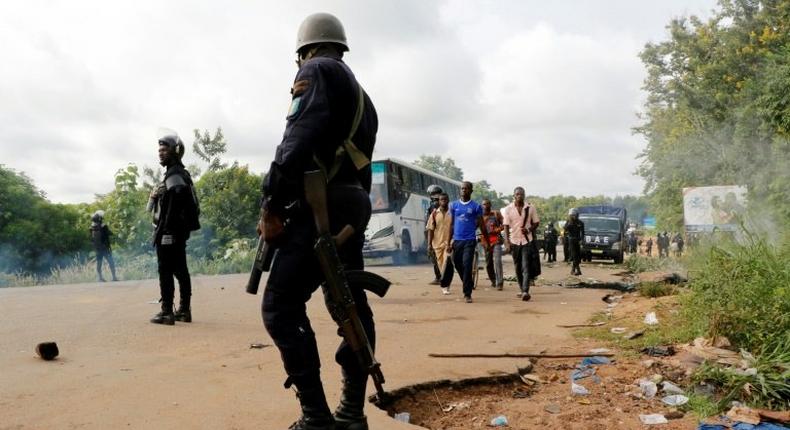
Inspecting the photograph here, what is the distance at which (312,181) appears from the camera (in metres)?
2.69

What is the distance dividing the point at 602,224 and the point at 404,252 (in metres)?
7.94

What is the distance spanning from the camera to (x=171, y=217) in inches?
250

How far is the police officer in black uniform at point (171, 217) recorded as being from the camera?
6324 mm

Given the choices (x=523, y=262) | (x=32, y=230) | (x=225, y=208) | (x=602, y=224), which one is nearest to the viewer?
(x=523, y=262)

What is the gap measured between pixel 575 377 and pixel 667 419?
0.94 meters

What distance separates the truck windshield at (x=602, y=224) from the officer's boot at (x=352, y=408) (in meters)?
22.1

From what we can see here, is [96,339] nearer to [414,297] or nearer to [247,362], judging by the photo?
[247,362]

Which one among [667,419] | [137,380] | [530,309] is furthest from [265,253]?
[530,309]

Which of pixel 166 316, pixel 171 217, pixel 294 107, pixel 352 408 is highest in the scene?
pixel 294 107

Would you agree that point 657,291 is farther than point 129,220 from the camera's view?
No

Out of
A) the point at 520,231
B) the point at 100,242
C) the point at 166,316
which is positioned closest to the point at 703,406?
the point at 166,316

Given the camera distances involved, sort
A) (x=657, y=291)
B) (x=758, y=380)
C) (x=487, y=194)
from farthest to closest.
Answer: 1. (x=487, y=194)
2. (x=657, y=291)
3. (x=758, y=380)

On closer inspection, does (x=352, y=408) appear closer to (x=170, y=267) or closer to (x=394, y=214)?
(x=170, y=267)

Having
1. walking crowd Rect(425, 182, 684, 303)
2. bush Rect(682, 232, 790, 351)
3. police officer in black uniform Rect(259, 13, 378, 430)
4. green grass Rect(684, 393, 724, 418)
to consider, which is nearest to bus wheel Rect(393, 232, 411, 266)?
walking crowd Rect(425, 182, 684, 303)
